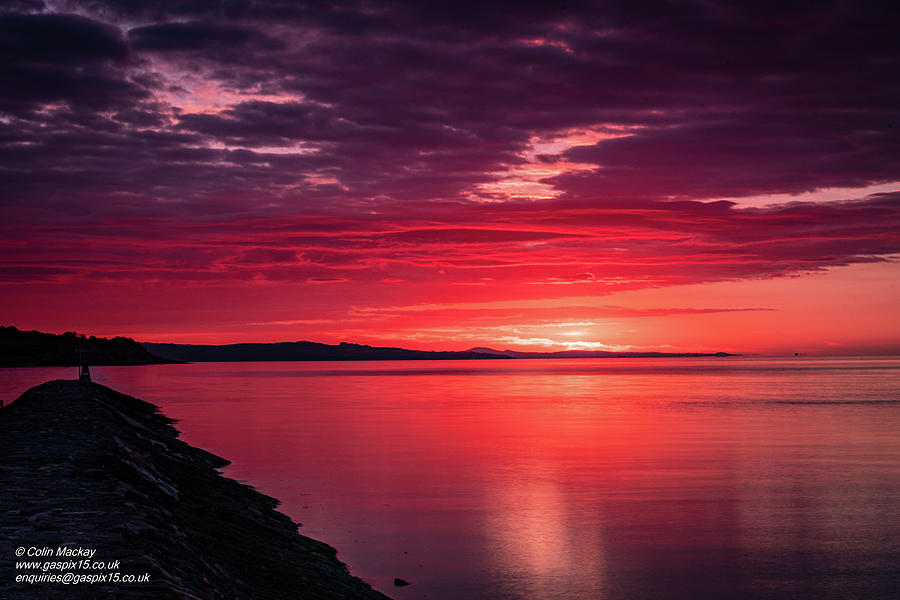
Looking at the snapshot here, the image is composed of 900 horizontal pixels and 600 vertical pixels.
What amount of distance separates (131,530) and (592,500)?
18.4m

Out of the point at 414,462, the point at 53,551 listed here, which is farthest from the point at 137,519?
the point at 414,462

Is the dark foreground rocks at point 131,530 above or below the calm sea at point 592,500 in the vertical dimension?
above

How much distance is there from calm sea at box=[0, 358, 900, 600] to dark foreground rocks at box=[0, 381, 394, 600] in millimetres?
2064

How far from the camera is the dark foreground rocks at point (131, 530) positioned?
9273 millimetres

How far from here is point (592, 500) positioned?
1060 inches

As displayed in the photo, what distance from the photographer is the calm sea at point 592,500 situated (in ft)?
57.6

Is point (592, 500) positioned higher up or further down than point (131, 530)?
further down

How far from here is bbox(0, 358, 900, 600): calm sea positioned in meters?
17.5

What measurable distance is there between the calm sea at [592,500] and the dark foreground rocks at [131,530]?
2.06 meters

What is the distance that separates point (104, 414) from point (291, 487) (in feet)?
24.3

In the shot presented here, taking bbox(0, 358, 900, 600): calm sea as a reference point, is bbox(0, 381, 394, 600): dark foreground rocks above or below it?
above

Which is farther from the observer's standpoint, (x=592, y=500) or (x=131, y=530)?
(x=592, y=500)

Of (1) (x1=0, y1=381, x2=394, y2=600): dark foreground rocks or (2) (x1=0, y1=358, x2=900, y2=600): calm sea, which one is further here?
(2) (x1=0, y1=358, x2=900, y2=600): calm sea

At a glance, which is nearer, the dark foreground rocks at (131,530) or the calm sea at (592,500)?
the dark foreground rocks at (131,530)
